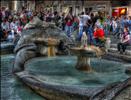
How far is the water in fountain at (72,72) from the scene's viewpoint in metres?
11.6

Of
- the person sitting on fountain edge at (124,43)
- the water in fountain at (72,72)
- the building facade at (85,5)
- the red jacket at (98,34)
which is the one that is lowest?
the water in fountain at (72,72)

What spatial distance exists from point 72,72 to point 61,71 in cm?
39

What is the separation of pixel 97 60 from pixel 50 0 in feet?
111

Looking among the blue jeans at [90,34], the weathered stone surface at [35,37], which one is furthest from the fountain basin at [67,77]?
the blue jeans at [90,34]

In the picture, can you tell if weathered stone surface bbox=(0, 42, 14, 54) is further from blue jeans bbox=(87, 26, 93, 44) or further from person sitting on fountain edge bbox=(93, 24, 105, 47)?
person sitting on fountain edge bbox=(93, 24, 105, 47)

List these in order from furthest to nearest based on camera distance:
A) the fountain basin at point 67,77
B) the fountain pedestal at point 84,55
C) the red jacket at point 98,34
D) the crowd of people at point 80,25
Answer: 1. the crowd of people at point 80,25
2. the red jacket at point 98,34
3. the fountain pedestal at point 84,55
4. the fountain basin at point 67,77

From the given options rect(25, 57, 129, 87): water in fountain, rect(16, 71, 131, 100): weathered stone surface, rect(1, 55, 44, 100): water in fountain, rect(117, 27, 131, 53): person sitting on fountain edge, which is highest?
rect(117, 27, 131, 53): person sitting on fountain edge

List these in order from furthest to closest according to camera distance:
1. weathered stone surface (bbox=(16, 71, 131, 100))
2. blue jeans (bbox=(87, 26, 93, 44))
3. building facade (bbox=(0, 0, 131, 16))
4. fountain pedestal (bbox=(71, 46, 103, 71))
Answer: building facade (bbox=(0, 0, 131, 16)) < blue jeans (bbox=(87, 26, 93, 44)) < fountain pedestal (bbox=(71, 46, 103, 71)) < weathered stone surface (bbox=(16, 71, 131, 100))

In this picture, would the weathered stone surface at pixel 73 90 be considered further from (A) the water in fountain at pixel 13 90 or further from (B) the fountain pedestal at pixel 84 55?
(B) the fountain pedestal at pixel 84 55

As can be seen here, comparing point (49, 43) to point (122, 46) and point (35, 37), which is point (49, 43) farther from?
point (122, 46)

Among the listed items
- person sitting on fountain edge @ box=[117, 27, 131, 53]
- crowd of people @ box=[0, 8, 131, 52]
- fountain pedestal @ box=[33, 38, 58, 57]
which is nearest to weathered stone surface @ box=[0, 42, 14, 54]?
crowd of people @ box=[0, 8, 131, 52]

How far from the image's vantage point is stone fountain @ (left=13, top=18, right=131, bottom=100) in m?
9.21

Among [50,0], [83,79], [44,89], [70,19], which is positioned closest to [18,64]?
[83,79]

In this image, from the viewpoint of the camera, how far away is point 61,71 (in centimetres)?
1349
